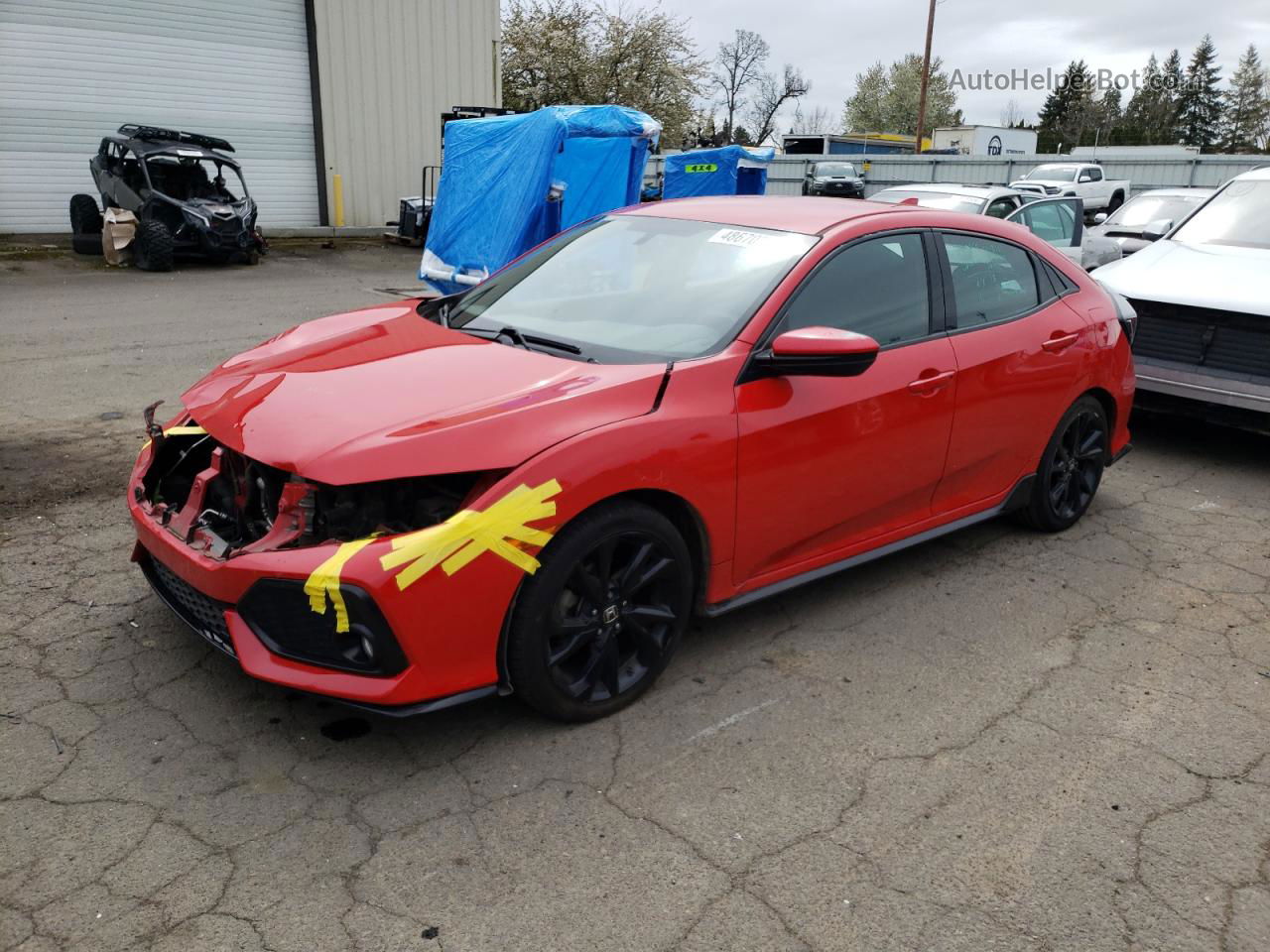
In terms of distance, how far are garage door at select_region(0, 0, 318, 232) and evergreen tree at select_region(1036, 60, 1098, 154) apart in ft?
195

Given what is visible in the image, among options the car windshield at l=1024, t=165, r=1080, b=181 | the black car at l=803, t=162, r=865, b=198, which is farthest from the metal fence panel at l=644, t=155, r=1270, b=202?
the car windshield at l=1024, t=165, r=1080, b=181

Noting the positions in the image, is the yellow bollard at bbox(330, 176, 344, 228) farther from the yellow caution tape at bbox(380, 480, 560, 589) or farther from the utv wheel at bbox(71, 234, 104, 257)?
the yellow caution tape at bbox(380, 480, 560, 589)

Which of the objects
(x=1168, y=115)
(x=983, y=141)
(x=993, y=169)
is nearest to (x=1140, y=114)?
(x=1168, y=115)

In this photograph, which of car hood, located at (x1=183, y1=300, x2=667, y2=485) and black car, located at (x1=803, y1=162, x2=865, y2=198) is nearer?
car hood, located at (x1=183, y1=300, x2=667, y2=485)

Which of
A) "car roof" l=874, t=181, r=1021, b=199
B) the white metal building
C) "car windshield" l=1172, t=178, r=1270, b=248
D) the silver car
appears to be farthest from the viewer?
the white metal building

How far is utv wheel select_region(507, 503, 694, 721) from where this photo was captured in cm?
290

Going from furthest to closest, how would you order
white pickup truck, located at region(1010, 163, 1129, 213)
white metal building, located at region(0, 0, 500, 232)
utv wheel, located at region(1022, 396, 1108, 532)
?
white pickup truck, located at region(1010, 163, 1129, 213)
white metal building, located at region(0, 0, 500, 232)
utv wheel, located at region(1022, 396, 1108, 532)

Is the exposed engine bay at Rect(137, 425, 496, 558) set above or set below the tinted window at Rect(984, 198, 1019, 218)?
below

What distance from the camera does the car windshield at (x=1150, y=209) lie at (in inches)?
482

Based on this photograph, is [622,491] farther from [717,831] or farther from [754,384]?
[717,831]

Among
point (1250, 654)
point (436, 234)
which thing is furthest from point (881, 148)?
point (1250, 654)

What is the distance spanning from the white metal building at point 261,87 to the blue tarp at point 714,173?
841 centimetres

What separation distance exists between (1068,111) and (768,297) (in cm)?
8750

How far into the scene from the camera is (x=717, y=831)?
106 inches
